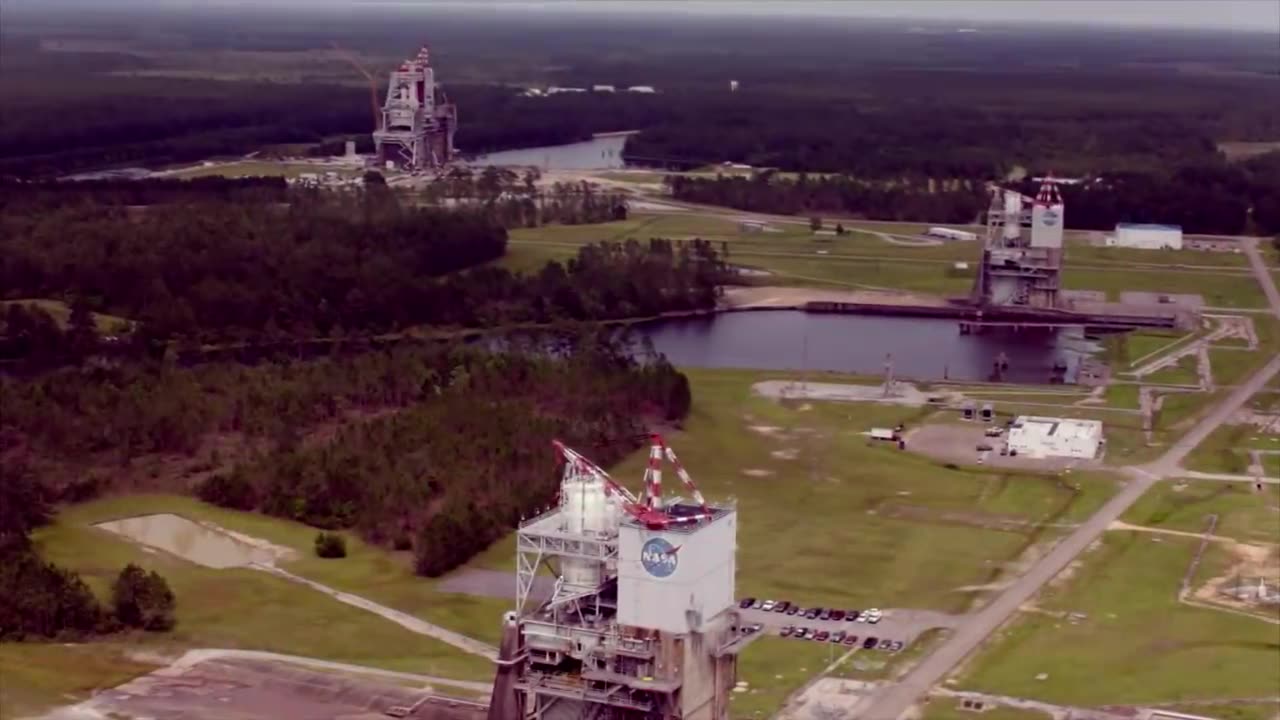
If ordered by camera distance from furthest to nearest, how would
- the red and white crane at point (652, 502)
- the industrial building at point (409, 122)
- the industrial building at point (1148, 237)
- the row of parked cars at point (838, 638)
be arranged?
the industrial building at point (409, 122)
the industrial building at point (1148, 237)
the row of parked cars at point (838, 638)
the red and white crane at point (652, 502)

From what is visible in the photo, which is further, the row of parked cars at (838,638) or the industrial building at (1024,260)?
the industrial building at (1024,260)

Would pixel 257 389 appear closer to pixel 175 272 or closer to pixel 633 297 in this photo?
pixel 175 272

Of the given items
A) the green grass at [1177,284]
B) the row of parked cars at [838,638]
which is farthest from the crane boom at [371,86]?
Result: the row of parked cars at [838,638]

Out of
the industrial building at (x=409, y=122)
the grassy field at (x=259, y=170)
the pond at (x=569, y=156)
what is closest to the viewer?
the industrial building at (x=409, y=122)

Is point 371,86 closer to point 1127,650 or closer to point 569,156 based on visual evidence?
point 569,156

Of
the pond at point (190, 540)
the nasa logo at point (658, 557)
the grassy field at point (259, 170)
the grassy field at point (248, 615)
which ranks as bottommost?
the pond at point (190, 540)

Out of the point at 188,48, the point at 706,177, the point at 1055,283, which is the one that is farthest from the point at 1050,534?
the point at 188,48

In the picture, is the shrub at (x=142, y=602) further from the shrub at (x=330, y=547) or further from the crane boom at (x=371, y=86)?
the crane boom at (x=371, y=86)
